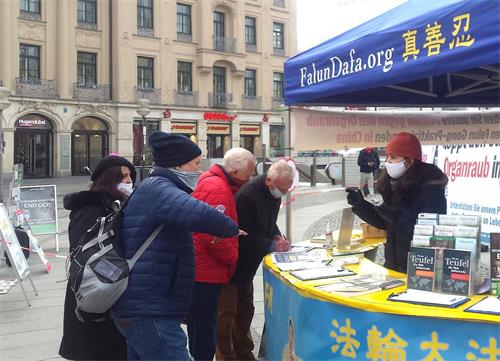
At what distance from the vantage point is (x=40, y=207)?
9.52m

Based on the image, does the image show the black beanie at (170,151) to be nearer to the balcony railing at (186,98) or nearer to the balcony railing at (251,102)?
the balcony railing at (186,98)

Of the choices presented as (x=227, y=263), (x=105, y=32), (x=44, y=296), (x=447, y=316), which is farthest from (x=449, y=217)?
(x=105, y=32)

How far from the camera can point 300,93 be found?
399cm

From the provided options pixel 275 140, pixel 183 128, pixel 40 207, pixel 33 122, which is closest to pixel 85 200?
pixel 40 207

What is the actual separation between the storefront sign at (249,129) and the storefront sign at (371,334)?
3660 cm

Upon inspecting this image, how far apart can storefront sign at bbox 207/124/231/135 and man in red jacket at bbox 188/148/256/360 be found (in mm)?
34655

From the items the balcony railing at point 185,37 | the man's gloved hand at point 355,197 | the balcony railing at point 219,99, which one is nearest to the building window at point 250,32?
the balcony railing at point 219,99

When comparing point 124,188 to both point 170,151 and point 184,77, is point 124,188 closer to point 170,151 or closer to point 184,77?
point 170,151

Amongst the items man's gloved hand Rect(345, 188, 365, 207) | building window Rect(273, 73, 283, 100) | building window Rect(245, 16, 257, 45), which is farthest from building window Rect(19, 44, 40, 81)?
man's gloved hand Rect(345, 188, 365, 207)

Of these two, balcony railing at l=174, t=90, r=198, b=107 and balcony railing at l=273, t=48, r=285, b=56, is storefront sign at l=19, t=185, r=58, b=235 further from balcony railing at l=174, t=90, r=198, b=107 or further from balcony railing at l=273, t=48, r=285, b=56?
balcony railing at l=273, t=48, r=285, b=56

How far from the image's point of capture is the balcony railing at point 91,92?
32.0 m

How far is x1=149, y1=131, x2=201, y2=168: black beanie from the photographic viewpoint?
8.77 feet

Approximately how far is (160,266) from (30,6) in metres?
32.8

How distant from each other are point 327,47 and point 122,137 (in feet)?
102
